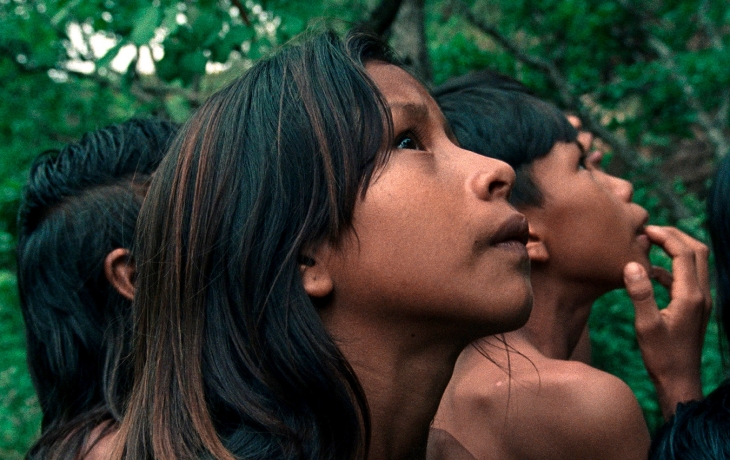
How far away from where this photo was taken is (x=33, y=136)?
5152mm

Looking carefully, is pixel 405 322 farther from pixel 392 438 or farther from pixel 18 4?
pixel 18 4

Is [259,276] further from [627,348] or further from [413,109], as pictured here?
[627,348]

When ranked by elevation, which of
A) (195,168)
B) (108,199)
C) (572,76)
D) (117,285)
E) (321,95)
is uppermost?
(321,95)

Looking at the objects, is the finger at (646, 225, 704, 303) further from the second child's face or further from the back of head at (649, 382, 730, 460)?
the second child's face

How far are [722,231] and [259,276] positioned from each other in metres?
1.77

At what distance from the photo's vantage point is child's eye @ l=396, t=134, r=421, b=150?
1.90 meters

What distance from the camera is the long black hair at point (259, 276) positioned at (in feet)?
5.77

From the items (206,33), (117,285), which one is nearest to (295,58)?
(117,285)

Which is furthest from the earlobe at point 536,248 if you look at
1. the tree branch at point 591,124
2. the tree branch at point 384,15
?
the tree branch at point 591,124

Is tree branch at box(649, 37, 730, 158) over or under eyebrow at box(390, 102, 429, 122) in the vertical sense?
under

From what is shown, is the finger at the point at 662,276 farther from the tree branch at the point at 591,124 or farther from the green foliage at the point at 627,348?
the tree branch at the point at 591,124

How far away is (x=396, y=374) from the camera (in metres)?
1.86

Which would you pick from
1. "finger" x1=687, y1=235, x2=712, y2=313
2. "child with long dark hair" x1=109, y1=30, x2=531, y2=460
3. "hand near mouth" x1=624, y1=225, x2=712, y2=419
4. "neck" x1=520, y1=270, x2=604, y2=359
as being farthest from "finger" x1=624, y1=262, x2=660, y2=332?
"child with long dark hair" x1=109, y1=30, x2=531, y2=460

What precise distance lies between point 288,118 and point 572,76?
4073 mm
